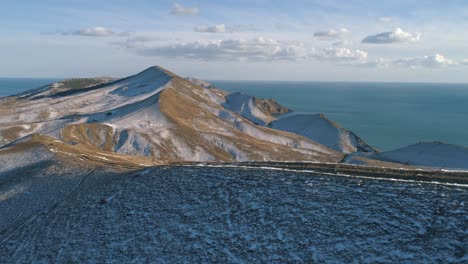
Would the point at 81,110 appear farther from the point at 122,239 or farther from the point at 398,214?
the point at 398,214

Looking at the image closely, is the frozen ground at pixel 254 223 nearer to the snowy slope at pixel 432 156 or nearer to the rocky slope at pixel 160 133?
the rocky slope at pixel 160 133

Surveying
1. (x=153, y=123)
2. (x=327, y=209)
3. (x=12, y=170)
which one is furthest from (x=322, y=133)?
(x=327, y=209)

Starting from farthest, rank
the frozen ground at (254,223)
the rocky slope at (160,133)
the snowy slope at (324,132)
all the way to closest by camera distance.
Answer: the snowy slope at (324,132)
the rocky slope at (160,133)
the frozen ground at (254,223)

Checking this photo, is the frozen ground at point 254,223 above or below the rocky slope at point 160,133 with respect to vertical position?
above

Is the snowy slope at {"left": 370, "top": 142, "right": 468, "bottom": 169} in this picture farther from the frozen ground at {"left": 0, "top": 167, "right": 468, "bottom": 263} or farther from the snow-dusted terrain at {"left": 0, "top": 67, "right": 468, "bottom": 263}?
the frozen ground at {"left": 0, "top": 167, "right": 468, "bottom": 263}

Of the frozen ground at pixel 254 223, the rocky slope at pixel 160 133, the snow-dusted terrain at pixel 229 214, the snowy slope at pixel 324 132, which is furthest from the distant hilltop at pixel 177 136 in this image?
the frozen ground at pixel 254 223

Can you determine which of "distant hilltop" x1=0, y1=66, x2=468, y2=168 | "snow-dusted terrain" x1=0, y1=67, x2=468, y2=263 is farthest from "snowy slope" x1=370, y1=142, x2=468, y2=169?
"snow-dusted terrain" x1=0, y1=67, x2=468, y2=263

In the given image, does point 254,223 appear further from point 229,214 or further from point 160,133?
point 160,133
